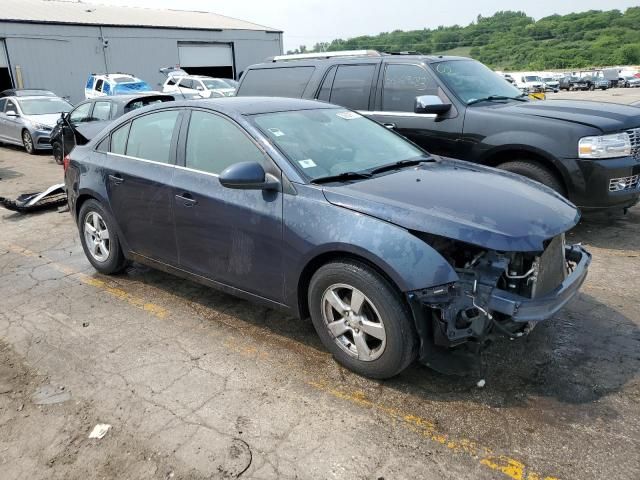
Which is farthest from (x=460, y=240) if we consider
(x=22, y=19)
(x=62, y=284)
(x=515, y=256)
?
(x=22, y=19)

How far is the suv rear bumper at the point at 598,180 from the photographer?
5.37 m

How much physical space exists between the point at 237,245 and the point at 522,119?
11.6 ft

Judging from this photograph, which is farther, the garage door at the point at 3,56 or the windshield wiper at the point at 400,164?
the garage door at the point at 3,56

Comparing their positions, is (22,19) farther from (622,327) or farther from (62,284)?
(622,327)

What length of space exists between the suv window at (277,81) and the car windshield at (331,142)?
2.90m

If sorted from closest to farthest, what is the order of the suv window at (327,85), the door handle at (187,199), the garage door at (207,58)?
the door handle at (187,199) < the suv window at (327,85) < the garage door at (207,58)

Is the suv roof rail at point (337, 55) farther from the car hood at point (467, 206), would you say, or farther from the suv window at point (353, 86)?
the car hood at point (467, 206)

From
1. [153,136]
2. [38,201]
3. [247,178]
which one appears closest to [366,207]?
[247,178]

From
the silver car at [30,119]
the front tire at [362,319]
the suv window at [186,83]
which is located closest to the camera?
the front tire at [362,319]

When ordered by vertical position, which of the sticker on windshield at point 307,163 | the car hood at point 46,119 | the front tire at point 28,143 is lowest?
the front tire at point 28,143

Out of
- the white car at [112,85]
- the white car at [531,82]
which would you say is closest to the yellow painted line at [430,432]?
the white car at [112,85]

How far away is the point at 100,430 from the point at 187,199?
172 cm

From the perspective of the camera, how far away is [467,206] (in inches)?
124

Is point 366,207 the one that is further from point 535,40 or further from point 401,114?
point 535,40
